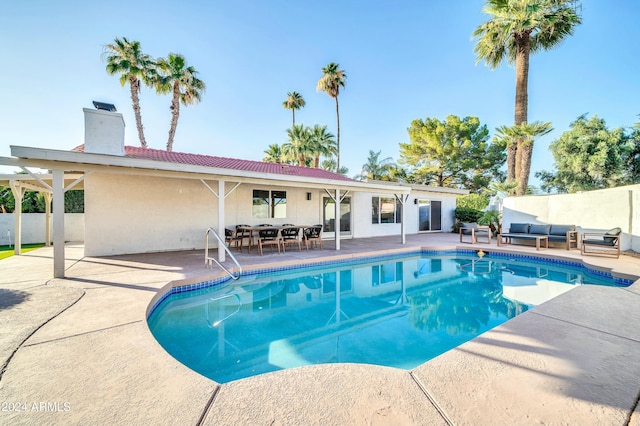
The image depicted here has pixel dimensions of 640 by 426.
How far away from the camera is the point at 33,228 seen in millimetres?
11219

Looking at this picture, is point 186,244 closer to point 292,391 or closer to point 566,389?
point 292,391

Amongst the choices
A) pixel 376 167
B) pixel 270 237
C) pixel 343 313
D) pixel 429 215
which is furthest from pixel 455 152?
pixel 343 313

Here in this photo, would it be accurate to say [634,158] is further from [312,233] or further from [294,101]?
[294,101]

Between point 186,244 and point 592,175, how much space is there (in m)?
20.6

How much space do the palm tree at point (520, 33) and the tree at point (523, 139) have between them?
0.68 meters

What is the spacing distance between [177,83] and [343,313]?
17.0 meters

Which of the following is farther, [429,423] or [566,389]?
[566,389]

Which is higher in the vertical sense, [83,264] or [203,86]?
[203,86]

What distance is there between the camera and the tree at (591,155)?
14227 mm

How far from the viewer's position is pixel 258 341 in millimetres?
3881

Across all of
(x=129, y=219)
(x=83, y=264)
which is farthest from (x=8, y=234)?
(x=83, y=264)

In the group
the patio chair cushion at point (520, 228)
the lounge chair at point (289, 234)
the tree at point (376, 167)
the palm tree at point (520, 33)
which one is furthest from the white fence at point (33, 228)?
the tree at point (376, 167)

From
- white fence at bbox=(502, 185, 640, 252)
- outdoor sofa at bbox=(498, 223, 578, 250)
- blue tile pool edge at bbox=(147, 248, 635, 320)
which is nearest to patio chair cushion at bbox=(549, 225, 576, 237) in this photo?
outdoor sofa at bbox=(498, 223, 578, 250)

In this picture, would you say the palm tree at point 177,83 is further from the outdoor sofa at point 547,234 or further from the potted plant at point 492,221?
the outdoor sofa at point 547,234
